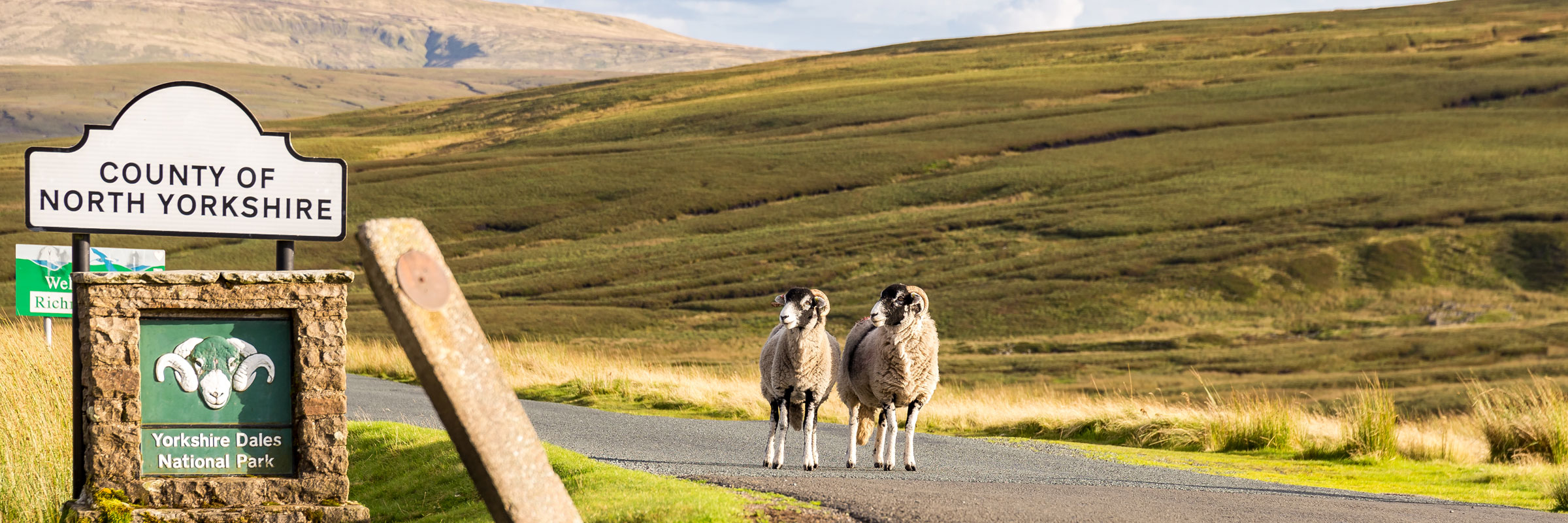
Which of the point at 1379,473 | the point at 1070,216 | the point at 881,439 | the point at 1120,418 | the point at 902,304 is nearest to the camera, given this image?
the point at 902,304

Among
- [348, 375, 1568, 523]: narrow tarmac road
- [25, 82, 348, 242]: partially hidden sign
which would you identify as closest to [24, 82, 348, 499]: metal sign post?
[25, 82, 348, 242]: partially hidden sign

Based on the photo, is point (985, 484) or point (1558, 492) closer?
point (985, 484)

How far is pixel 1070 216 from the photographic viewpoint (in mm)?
69688

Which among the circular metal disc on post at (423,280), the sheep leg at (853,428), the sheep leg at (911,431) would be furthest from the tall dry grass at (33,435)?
the circular metal disc on post at (423,280)

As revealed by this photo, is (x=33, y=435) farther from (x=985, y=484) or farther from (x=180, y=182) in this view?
(x=985, y=484)

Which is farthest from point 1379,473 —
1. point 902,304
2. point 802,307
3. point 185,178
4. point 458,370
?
point 458,370

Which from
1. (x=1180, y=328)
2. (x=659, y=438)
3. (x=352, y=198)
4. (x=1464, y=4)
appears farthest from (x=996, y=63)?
(x=659, y=438)

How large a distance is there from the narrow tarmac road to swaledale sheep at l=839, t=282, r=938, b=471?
505 millimetres

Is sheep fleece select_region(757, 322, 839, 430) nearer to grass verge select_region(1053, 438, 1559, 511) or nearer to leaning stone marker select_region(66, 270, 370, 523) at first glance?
leaning stone marker select_region(66, 270, 370, 523)

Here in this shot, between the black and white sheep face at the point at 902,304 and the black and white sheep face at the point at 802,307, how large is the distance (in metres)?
0.52

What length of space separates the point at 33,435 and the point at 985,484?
26.7ft

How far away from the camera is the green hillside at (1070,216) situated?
170 feet

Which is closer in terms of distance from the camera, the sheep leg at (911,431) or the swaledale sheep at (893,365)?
the swaledale sheep at (893,365)

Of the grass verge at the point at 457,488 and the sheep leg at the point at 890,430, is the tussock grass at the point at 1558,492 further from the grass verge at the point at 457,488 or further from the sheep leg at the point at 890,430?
the grass verge at the point at 457,488
